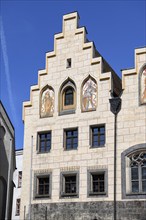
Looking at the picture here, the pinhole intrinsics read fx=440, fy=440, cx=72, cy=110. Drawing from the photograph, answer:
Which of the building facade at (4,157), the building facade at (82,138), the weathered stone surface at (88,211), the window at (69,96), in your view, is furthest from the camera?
the building facade at (4,157)

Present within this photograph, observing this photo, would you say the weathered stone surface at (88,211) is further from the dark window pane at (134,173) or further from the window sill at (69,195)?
the dark window pane at (134,173)

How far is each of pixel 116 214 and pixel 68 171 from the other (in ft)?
14.0

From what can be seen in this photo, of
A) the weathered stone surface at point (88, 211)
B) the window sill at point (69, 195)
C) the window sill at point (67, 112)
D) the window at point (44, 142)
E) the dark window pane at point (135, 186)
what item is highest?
the window sill at point (67, 112)

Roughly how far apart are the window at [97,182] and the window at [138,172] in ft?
5.74

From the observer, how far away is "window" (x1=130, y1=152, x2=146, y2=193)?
26.1 m

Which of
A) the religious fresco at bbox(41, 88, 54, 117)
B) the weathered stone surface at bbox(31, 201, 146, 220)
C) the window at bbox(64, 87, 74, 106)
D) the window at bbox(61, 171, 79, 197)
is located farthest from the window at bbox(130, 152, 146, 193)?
the religious fresco at bbox(41, 88, 54, 117)

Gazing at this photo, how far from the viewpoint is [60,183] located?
2842 centimetres

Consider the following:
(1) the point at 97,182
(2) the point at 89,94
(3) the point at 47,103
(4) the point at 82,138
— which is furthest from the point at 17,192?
(2) the point at 89,94

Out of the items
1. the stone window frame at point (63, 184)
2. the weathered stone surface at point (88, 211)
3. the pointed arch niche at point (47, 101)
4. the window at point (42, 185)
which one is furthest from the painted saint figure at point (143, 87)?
the window at point (42, 185)

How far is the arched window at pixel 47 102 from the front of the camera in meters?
30.5

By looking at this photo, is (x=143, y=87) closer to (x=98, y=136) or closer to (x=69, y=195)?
(x=98, y=136)

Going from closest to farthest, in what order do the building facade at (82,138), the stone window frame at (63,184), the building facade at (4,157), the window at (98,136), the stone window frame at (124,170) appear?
the stone window frame at (124,170)
the building facade at (82,138)
the stone window frame at (63,184)
the window at (98,136)
the building facade at (4,157)

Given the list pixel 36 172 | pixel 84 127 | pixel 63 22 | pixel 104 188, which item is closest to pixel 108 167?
pixel 104 188

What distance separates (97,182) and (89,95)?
5.84m
